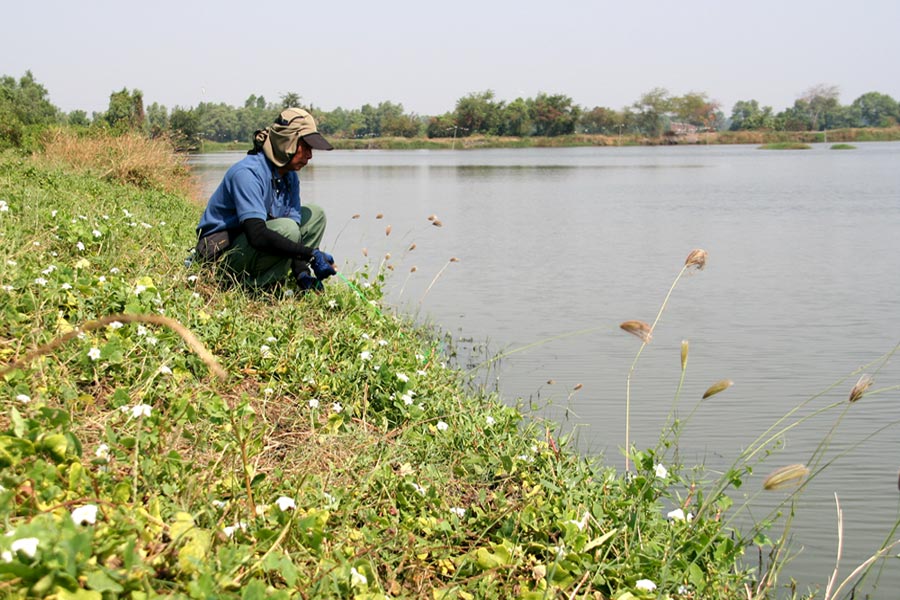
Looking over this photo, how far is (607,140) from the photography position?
92.3 m

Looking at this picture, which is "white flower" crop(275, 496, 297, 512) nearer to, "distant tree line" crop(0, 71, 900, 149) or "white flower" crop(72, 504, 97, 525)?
"white flower" crop(72, 504, 97, 525)

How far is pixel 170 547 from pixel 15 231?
132 inches

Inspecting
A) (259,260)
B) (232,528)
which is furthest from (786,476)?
(259,260)

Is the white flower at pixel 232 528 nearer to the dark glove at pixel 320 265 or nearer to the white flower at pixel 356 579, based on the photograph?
the white flower at pixel 356 579

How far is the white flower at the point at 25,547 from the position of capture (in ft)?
5.52

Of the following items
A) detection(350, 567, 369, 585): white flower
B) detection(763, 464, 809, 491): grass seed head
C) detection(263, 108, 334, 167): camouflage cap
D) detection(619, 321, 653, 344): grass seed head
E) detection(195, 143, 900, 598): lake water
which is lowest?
detection(195, 143, 900, 598): lake water

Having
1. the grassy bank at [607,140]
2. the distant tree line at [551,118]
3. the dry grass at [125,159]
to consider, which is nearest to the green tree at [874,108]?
the distant tree line at [551,118]

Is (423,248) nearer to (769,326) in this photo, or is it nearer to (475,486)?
(769,326)

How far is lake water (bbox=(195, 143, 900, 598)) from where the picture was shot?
4500 mm

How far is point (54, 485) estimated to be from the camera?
7.29 feet

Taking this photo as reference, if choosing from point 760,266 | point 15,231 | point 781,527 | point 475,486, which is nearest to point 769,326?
point 760,266

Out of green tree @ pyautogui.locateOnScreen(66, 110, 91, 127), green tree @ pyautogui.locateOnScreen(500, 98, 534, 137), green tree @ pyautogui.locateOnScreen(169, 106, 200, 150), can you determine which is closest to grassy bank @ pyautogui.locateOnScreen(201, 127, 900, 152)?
green tree @ pyautogui.locateOnScreen(500, 98, 534, 137)

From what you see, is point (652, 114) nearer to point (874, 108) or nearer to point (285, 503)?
point (874, 108)

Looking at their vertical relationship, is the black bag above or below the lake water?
above
